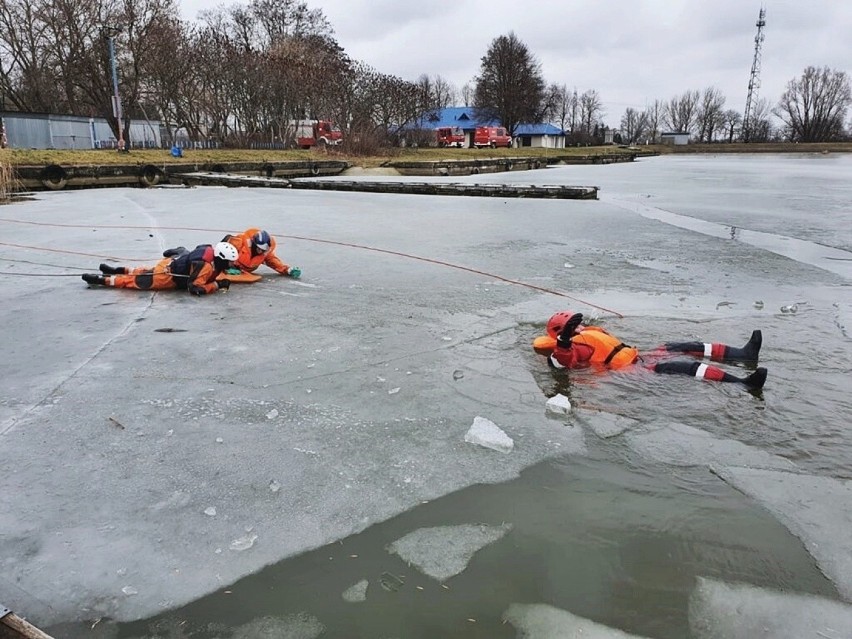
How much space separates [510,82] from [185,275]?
60.9 metres

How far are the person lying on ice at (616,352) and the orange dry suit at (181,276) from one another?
3329 mm

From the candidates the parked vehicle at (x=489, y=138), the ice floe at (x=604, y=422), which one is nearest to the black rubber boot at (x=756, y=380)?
the ice floe at (x=604, y=422)

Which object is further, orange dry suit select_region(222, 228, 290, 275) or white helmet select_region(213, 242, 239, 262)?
orange dry suit select_region(222, 228, 290, 275)

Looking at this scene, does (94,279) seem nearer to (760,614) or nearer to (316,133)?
(760,614)

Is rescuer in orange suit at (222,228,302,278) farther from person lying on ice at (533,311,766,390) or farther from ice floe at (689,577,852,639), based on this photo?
ice floe at (689,577,852,639)

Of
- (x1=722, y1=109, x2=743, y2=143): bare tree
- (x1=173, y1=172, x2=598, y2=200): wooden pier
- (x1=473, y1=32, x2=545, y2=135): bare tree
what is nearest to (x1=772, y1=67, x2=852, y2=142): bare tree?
(x1=722, y1=109, x2=743, y2=143): bare tree

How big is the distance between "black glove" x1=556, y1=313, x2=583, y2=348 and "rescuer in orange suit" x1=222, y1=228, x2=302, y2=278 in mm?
3433

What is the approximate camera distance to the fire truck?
33594 millimetres

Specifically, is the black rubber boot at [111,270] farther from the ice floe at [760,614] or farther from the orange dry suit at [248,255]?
the ice floe at [760,614]

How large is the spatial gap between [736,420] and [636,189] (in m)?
18.1

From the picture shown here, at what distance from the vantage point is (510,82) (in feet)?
201

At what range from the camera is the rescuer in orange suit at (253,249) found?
6.24 metres

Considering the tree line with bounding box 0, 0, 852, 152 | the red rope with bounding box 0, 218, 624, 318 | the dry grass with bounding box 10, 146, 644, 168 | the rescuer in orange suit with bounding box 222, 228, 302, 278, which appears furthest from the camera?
the tree line with bounding box 0, 0, 852, 152

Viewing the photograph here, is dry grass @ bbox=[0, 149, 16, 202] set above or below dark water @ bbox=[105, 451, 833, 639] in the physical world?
above
